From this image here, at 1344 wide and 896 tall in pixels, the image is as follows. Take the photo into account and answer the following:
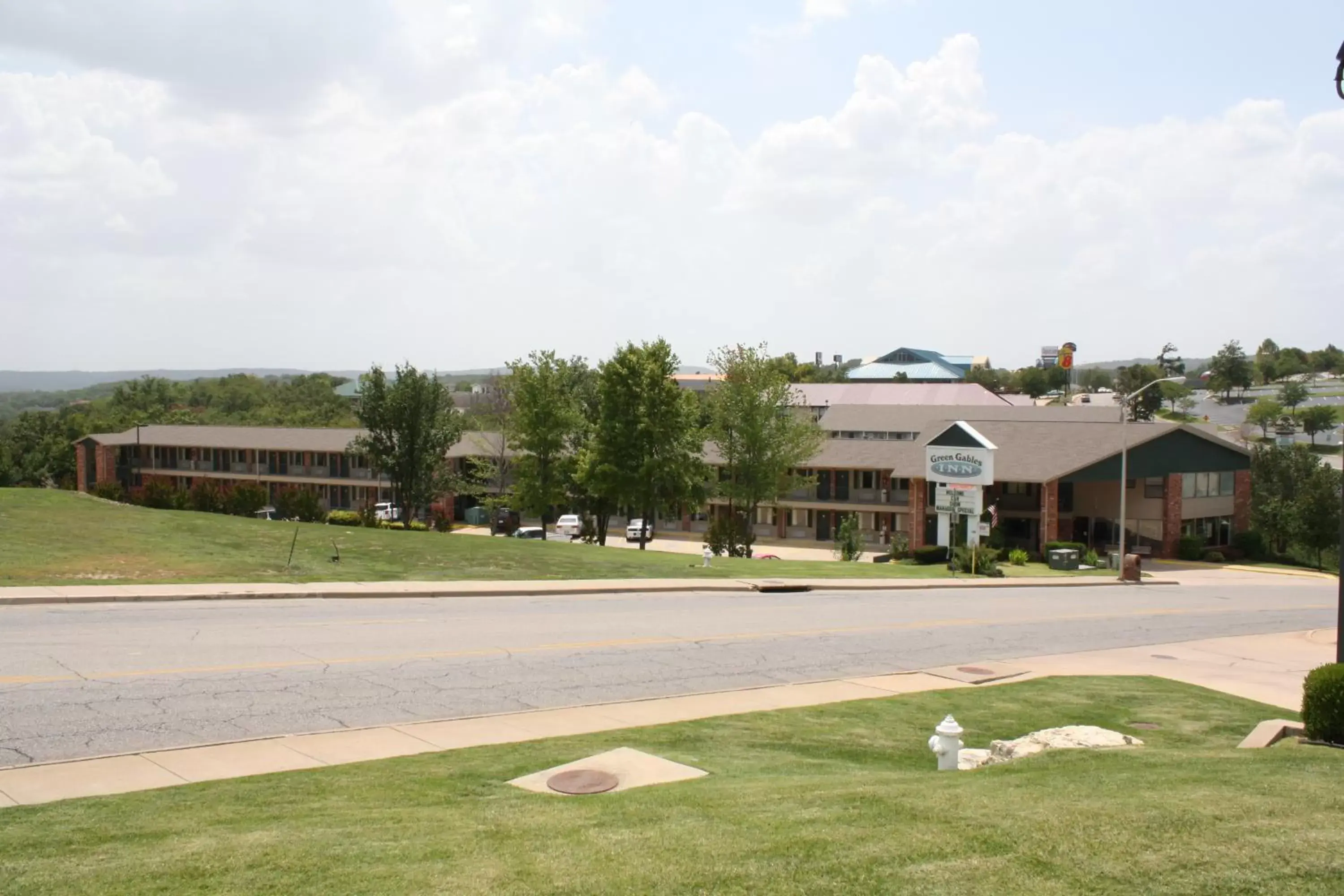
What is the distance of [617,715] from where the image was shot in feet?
51.6

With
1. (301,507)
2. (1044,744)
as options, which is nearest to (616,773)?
(1044,744)

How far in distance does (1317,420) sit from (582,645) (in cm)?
16034

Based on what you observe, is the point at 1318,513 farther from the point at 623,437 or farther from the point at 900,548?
the point at 623,437

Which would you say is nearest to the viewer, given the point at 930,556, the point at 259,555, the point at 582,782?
the point at 582,782

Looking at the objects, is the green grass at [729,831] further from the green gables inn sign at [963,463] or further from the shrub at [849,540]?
the shrub at [849,540]

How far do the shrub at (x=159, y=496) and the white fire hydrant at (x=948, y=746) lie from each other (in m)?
46.2

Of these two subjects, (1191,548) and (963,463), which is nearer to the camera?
(963,463)

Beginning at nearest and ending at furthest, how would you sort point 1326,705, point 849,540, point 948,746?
1. point 948,746
2. point 1326,705
3. point 849,540

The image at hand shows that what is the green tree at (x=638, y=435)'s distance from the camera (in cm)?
5347

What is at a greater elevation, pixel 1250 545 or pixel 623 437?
pixel 623 437

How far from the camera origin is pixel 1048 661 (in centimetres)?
2273

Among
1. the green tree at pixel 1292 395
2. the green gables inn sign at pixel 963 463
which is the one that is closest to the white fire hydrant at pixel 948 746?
the green gables inn sign at pixel 963 463

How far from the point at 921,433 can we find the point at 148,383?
127693 millimetres

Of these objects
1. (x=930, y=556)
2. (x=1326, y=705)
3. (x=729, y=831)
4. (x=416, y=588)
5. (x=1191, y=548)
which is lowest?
(x=930, y=556)
